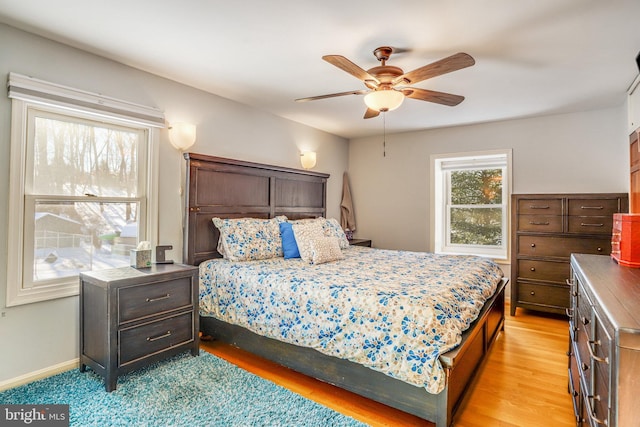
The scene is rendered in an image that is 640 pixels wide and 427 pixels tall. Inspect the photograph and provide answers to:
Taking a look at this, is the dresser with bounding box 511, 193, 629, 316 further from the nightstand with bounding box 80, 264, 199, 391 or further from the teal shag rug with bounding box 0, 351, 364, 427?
the nightstand with bounding box 80, 264, 199, 391

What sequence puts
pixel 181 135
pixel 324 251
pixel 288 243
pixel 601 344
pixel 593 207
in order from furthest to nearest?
pixel 593 207 → pixel 288 243 → pixel 324 251 → pixel 181 135 → pixel 601 344

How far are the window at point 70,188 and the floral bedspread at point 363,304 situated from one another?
80 cm

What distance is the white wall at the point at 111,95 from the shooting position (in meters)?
2.22

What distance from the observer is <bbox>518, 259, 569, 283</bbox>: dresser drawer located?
12.3 feet

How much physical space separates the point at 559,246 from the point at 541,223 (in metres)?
0.31

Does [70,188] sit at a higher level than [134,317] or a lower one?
higher

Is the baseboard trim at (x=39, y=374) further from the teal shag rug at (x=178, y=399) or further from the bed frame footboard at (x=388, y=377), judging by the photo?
the bed frame footboard at (x=388, y=377)

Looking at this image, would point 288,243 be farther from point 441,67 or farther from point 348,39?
point 441,67

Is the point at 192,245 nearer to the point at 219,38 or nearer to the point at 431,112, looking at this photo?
the point at 219,38

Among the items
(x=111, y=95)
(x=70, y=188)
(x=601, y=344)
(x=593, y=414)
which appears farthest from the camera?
(x=111, y=95)

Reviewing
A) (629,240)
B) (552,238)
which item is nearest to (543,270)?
(552,238)

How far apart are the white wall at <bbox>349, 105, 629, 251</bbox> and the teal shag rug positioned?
3465 millimetres

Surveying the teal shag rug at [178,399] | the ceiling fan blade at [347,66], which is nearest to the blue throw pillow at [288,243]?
the teal shag rug at [178,399]

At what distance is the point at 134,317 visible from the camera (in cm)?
231
